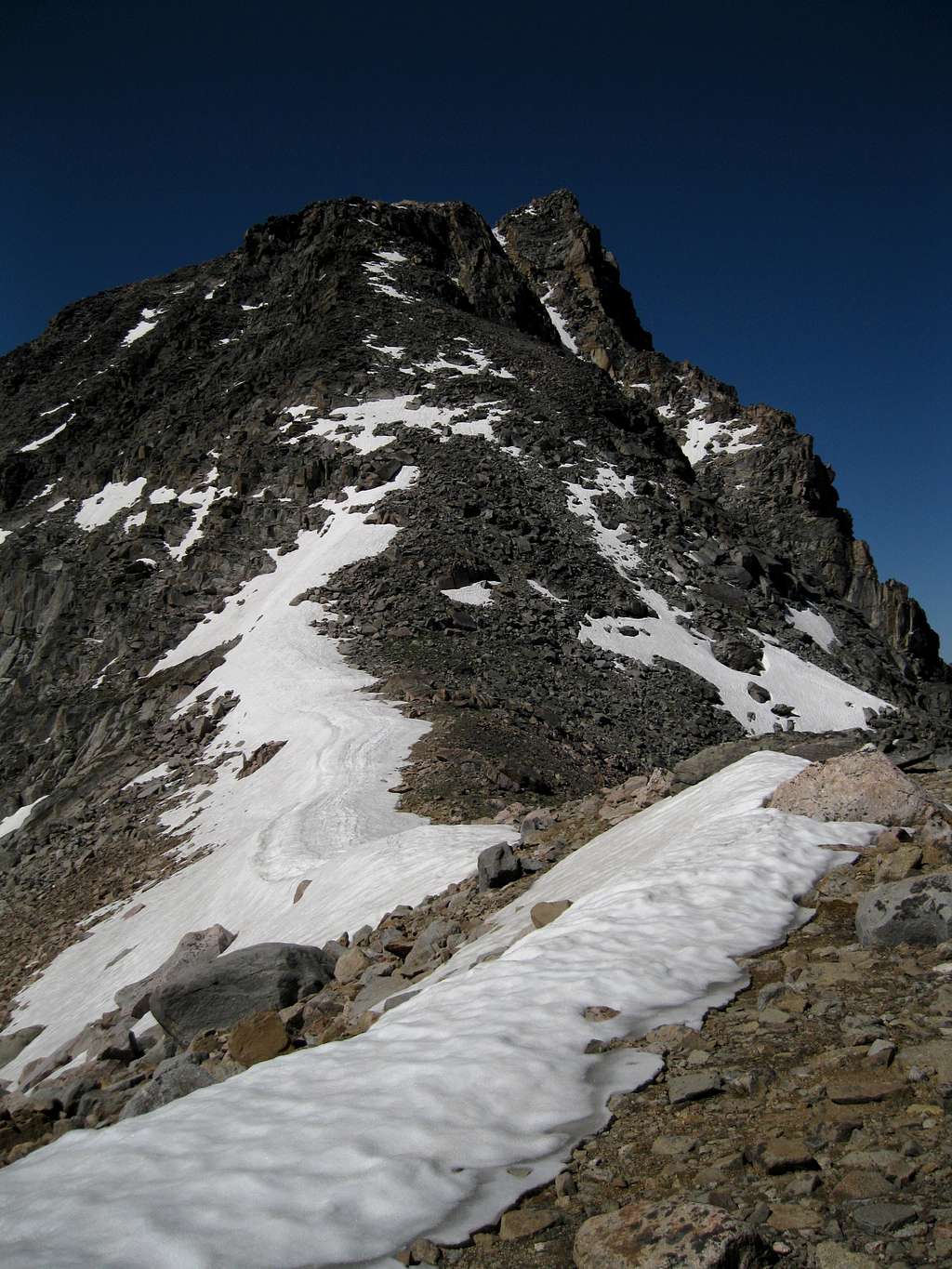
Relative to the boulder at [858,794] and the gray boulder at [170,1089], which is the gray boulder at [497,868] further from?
the gray boulder at [170,1089]

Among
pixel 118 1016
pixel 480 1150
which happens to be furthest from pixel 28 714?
pixel 480 1150

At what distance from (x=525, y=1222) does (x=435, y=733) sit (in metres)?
17.7

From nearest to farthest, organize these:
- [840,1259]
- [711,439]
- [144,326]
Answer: [840,1259] → [711,439] → [144,326]

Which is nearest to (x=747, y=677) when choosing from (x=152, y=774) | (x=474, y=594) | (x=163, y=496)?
(x=474, y=594)

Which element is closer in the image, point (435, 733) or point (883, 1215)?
point (883, 1215)

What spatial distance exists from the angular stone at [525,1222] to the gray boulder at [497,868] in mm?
7240

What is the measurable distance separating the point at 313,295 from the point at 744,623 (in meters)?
50.5

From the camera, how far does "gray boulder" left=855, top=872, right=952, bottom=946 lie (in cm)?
536

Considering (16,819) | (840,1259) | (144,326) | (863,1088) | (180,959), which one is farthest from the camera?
(144,326)

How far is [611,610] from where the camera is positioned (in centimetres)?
3528

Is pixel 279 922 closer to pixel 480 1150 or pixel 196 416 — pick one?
pixel 480 1150

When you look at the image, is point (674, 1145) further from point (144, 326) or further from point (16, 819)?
point (144, 326)

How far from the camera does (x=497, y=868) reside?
10648 mm

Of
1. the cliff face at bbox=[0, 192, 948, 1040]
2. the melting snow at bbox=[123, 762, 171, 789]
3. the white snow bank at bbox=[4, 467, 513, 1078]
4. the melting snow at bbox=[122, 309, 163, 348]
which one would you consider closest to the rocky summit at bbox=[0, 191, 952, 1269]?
the white snow bank at bbox=[4, 467, 513, 1078]
